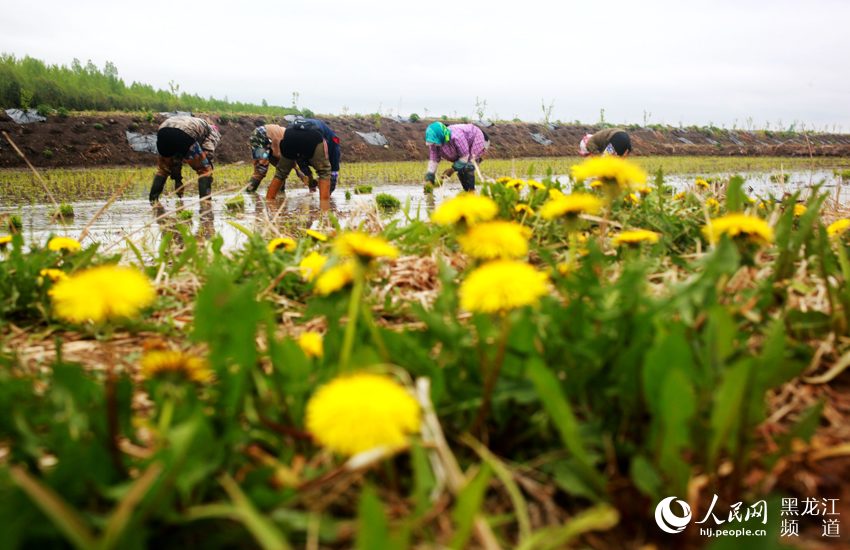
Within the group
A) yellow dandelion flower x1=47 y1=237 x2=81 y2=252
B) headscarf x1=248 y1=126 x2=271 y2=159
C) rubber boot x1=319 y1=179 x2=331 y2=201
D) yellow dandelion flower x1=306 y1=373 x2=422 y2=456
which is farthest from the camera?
headscarf x1=248 y1=126 x2=271 y2=159

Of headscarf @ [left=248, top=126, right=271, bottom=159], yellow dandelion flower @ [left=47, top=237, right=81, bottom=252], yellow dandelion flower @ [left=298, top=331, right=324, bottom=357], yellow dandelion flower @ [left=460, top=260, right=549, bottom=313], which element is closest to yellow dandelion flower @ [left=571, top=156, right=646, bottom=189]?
yellow dandelion flower @ [left=460, top=260, right=549, bottom=313]

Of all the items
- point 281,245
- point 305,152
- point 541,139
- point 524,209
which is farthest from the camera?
point 541,139

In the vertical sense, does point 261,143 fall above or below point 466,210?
above

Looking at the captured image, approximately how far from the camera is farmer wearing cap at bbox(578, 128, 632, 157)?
A: 349 inches

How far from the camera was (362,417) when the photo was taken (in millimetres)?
514

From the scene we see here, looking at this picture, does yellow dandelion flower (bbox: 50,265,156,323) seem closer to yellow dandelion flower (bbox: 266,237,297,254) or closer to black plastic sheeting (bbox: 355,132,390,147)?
yellow dandelion flower (bbox: 266,237,297,254)

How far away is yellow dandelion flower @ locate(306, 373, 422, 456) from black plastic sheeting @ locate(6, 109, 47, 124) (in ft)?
66.3

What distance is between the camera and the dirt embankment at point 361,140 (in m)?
15.6

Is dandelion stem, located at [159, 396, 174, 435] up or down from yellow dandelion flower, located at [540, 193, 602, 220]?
down

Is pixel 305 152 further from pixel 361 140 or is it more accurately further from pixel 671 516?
pixel 361 140

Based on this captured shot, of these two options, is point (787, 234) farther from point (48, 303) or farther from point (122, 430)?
point (48, 303)

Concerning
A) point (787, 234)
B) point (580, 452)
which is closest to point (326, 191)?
point (787, 234)

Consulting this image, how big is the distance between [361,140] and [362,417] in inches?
898

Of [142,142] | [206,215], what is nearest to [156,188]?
[206,215]
